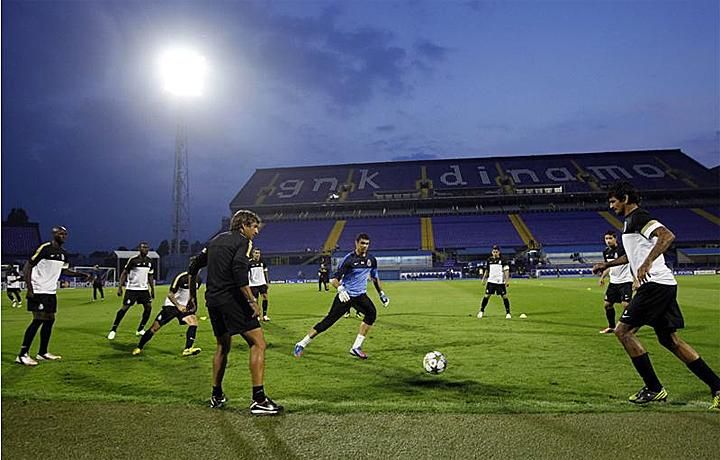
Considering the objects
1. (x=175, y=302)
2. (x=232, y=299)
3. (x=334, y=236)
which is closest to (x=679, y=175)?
(x=334, y=236)

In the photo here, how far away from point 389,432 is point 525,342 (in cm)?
667

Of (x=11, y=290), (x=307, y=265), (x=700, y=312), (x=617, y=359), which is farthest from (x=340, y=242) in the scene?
(x=617, y=359)

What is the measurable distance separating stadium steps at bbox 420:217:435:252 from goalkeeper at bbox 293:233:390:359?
163ft

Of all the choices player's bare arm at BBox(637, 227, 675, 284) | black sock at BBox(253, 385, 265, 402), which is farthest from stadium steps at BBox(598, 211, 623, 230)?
black sock at BBox(253, 385, 265, 402)

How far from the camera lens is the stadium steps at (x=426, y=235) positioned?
195 feet

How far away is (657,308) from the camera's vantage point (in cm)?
596

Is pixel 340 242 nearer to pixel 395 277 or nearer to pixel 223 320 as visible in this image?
pixel 395 277

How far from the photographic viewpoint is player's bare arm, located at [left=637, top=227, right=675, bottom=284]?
566 cm

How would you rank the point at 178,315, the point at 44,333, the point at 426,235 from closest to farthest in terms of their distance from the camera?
the point at 44,333, the point at 178,315, the point at 426,235

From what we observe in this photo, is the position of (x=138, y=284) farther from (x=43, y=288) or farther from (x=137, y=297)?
(x=43, y=288)

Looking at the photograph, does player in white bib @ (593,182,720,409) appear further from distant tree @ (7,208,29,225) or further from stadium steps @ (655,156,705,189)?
distant tree @ (7,208,29,225)

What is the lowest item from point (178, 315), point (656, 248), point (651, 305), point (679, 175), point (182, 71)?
point (178, 315)

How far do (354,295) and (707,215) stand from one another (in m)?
66.1

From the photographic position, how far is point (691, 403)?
19.9ft
